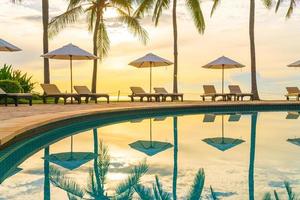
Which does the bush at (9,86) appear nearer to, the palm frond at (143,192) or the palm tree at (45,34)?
the palm tree at (45,34)

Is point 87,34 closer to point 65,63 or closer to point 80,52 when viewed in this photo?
point 65,63

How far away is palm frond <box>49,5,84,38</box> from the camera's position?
22719 mm

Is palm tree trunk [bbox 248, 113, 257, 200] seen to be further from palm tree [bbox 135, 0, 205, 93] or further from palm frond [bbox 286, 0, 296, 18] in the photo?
palm frond [bbox 286, 0, 296, 18]

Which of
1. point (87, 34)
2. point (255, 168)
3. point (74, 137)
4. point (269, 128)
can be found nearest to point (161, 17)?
point (87, 34)

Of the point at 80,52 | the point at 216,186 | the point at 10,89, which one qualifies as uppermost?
the point at 80,52

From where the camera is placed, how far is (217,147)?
909 cm

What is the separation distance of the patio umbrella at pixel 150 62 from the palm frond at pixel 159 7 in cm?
272

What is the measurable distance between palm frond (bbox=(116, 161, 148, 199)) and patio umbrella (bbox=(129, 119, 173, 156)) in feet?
4.15

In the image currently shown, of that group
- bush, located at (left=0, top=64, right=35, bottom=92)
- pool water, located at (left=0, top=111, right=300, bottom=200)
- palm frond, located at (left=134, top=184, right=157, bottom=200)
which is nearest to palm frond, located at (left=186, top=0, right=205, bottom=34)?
bush, located at (left=0, top=64, right=35, bottom=92)

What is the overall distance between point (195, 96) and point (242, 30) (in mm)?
4749

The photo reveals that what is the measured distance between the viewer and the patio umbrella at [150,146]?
8609mm

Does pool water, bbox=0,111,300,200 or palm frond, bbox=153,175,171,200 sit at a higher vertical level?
pool water, bbox=0,111,300,200

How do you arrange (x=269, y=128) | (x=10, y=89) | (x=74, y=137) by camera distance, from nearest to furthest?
(x=74, y=137), (x=269, y=128), (x=10, y=89)

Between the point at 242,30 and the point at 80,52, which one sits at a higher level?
the point at 242,30
